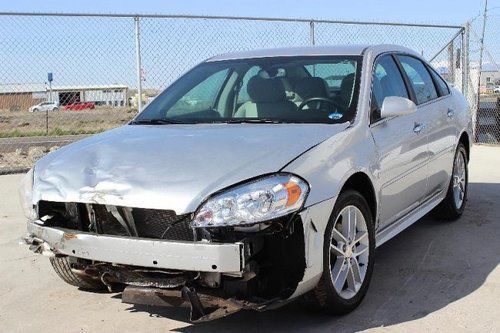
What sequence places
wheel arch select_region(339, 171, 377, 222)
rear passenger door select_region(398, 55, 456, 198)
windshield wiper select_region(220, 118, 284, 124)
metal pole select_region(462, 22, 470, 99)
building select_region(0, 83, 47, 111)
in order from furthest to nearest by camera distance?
metal pole select_region(462, 22, 470, 99)
building select_region(0, 83, 47, 111)
rear passenger door select_region(398, 55, 456, 198)
windshield wiper select_region(220, 118, 284, 124)
wheel arch select_region(339, 171, 377, 222)

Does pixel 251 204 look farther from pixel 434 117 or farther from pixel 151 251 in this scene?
pixel 434 117

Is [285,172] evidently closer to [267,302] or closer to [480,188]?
[267,302]

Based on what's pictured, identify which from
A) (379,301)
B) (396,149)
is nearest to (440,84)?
(396,149)

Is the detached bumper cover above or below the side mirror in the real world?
below

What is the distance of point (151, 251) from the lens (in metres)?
3.04

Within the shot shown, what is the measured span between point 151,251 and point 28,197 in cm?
103

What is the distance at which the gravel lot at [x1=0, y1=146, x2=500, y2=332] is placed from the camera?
11.7 feet

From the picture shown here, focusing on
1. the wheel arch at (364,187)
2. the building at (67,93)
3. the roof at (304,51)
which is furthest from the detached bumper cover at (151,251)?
the building at (67,93)

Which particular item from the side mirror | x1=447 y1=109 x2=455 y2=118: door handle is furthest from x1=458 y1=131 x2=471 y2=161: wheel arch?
the side mirror

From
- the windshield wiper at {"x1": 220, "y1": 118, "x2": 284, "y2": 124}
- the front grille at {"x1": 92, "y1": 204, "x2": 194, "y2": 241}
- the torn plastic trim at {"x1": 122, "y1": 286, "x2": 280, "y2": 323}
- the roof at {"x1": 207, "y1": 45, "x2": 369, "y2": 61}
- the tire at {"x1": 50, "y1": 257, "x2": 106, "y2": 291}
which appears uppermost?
the roof at {"x1": 207, "y1": 45, "x2": 369, "y2": 61}

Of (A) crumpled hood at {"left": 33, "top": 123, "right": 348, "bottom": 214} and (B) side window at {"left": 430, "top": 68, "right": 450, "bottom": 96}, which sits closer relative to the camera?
(A) crumpled hood at {"left": 33, "top": 123, "right": 348, "bottom": 214}

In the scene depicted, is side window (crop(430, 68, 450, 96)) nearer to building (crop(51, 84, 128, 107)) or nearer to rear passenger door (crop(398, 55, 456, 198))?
rear passenger door (crop(398, 55, 456, 198))

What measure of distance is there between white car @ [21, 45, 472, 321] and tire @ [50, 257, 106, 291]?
0.06 feet

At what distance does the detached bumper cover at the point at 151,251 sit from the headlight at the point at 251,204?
0.41 feet
